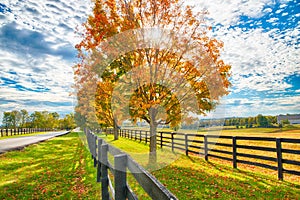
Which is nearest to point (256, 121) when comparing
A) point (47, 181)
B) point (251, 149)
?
point (251, 149)

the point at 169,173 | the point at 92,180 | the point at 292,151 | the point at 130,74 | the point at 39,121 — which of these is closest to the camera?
the point at 292,151

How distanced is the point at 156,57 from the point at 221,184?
5.60m

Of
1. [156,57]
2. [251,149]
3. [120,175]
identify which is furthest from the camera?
[251,149]

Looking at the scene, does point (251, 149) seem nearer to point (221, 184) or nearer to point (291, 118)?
point (221, 184)

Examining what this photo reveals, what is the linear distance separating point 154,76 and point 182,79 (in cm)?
124

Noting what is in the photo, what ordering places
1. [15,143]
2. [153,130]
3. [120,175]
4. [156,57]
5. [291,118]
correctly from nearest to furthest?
[120,175] → [156,57] → [153,130] → [15,143] → [291,118]

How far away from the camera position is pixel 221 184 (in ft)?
21.9

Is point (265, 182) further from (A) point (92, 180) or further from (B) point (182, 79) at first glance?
(A) point (92, 180)

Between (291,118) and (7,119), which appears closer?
(291,118)

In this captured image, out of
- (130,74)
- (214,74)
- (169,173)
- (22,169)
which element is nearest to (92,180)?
(169,173)

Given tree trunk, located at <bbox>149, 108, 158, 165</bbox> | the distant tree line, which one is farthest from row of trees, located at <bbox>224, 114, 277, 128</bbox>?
tree trunk, located at <bbox>149, 108, 158, 165</bbox>

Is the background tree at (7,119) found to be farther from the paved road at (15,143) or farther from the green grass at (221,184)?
the green grass at (221,184)

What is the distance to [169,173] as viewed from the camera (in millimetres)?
8203

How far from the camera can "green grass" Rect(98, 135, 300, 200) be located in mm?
5699
